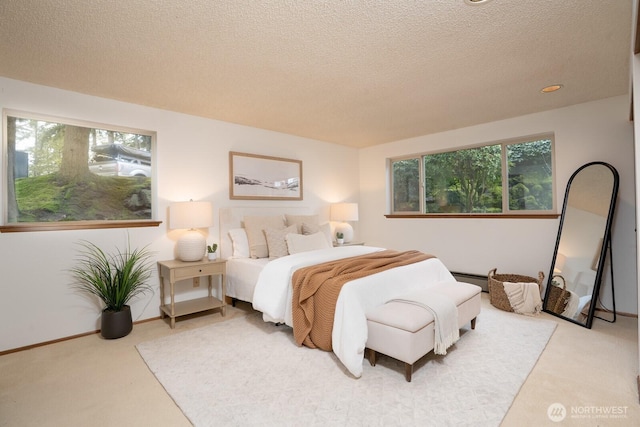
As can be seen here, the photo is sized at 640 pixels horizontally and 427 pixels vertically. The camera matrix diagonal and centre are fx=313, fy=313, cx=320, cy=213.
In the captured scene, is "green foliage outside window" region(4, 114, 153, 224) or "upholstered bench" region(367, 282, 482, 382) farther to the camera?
"green foliage outside window" region(4, 114, 153, 224)

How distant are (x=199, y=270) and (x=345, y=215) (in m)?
2.49

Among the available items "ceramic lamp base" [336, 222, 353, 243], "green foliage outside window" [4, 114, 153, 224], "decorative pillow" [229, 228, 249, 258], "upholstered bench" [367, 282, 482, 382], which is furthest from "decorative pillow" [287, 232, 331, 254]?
"green foliage outside window" [4, 114, 153, 224]

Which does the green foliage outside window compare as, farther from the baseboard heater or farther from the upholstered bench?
the baseboard heater

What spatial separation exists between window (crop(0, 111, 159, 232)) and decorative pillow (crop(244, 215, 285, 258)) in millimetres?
1055

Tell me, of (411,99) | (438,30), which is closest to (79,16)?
(438,30)

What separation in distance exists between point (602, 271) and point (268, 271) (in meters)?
3.37

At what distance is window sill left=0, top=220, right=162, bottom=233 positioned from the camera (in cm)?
267

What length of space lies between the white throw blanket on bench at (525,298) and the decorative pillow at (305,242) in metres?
2.17

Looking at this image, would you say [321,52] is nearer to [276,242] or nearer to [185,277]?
[276,242]

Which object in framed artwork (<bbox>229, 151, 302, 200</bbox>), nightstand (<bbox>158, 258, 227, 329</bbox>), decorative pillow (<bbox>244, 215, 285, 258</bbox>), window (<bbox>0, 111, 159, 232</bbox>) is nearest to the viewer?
window (<bbox>0, 111, 159, 232</bbox>)

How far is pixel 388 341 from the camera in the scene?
85.3 inches

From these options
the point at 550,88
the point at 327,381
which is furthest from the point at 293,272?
the point at 550,88

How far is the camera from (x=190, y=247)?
333 cm

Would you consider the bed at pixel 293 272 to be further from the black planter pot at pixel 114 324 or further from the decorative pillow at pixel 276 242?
the black planter pot at pixel 114 324
